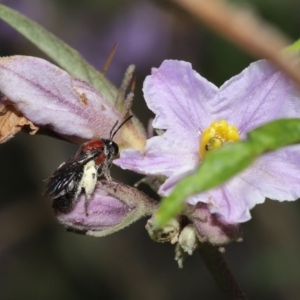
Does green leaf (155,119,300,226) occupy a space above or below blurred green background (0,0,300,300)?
above

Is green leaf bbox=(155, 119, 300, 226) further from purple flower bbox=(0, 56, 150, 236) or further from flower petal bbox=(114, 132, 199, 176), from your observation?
purple flower bbox=(0, 56, 150, 236)

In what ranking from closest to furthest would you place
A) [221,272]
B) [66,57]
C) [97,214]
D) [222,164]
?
1. [222,164]
2. [97,214]
3. [221,272]
4. [66,57]

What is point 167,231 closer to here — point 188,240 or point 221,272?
point 188,240

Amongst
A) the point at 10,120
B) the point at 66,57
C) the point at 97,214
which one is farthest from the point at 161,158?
the point at 66,57

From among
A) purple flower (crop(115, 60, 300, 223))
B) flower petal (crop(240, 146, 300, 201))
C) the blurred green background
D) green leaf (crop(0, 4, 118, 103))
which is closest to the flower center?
purple flower (crop(115, 60, 300, 223))

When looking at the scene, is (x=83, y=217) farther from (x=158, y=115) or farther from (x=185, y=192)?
(x=185, y=192)

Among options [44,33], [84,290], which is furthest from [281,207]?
[44,33]

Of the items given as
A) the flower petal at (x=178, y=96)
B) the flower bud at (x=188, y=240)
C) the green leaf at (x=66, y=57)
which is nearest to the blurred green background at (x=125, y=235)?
the green leaf at (x=66, y=57)
